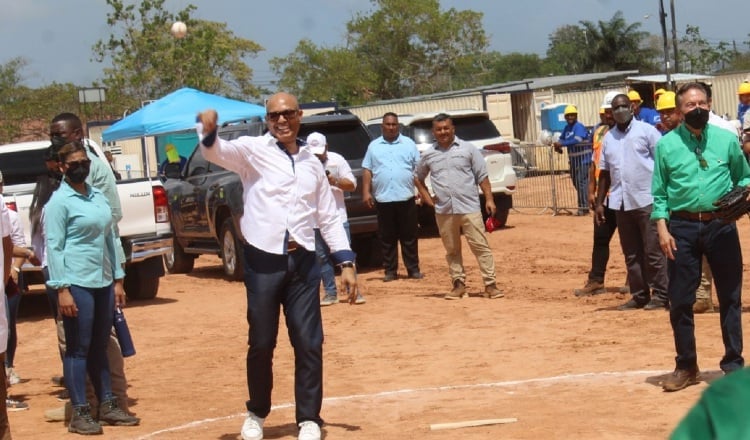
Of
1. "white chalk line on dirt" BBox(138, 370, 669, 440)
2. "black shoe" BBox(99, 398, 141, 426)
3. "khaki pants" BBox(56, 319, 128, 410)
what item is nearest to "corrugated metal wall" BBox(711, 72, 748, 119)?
"white chalk line on dirt" BBox(138, 370, 669, 440)

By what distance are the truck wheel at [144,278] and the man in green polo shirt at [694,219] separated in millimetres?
7837

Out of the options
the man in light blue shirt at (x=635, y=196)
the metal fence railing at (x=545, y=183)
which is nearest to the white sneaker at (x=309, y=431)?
the man in light blue shirt at (x=635, y=196)

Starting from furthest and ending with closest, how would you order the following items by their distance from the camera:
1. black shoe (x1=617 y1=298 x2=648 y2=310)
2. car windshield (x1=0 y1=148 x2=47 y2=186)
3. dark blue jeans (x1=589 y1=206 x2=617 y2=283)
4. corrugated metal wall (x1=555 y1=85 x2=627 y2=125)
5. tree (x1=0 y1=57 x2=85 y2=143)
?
tree (x1=0 y1=57 x2=85 y2=143) < corrugated metal wall (x1=555 y1=85 x2=627 y2=125) < car windshield (x1=0 y1=148 x2=47 y2=186) < dark blue jeans (x1=589 y1=206 x2=617 y2=283) < black shoe (x1=617 y1=298 x2=648 y2=310)

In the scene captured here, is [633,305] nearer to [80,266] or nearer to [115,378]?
[115,378]

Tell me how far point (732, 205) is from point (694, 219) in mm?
250

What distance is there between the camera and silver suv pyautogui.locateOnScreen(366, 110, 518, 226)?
63.7 ft

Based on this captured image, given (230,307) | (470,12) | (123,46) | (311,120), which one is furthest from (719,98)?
(470,12)

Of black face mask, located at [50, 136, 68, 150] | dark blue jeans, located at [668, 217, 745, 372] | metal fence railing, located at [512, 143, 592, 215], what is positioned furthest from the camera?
metal fence railing, located at [512, 143, 592, 215]

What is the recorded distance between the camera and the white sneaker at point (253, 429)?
701cm

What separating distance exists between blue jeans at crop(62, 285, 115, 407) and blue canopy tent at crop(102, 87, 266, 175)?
1422 cm

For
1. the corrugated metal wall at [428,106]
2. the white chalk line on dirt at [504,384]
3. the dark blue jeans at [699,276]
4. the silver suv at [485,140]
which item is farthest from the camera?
the corrugated metal wall at [428,106]

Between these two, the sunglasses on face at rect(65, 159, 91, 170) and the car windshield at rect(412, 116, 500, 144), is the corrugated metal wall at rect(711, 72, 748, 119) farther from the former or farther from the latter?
the sunglasses on face at rect(65, 159, 91, 170)

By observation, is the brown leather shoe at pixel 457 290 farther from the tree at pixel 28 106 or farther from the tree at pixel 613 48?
the tree at pixel 613 48

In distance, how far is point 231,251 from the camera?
16.0m
